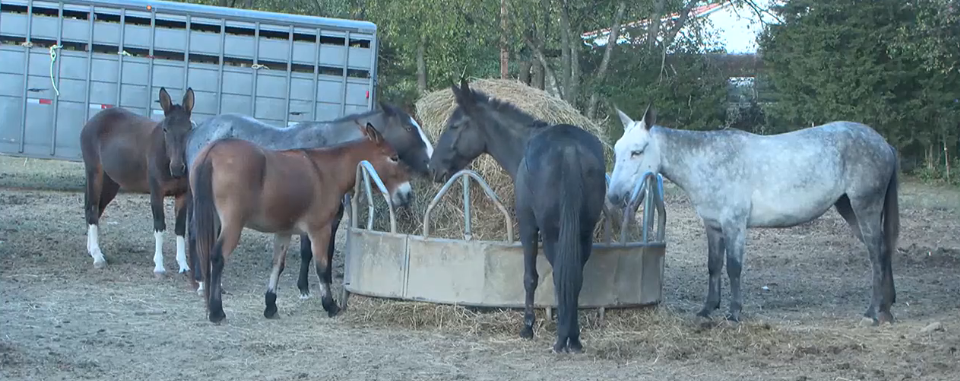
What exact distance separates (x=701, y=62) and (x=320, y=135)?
56.0 feet

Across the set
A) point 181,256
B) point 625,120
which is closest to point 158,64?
point 181,256

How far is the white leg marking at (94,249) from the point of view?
1063cm

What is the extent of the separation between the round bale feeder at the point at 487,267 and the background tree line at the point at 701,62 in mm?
12890

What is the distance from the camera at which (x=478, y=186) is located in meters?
8.60

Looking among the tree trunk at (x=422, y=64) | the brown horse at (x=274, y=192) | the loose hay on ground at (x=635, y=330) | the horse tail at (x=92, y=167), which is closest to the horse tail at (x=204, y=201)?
the brown horse at (x=274, y=192)

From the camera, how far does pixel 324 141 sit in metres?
9.76

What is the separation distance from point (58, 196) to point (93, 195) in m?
6.41

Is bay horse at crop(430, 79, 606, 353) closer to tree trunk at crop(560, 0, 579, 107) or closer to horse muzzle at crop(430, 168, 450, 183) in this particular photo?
horse muzzle at crop(430, 168, 450, 183)

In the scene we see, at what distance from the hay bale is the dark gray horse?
0.23 meters

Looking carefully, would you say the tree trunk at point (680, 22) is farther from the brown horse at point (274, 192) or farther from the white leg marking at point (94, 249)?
the brown horse at point (274, 192)

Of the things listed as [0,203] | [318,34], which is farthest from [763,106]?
[0,203]

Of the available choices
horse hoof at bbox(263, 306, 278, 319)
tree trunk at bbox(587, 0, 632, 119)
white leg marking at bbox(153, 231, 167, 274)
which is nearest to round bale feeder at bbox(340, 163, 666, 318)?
horse hoof at bbox(263, 306, 278, 319)

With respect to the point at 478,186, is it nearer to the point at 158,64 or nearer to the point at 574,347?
the point at 574,347

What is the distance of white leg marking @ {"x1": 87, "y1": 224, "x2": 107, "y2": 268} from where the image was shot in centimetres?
1063
